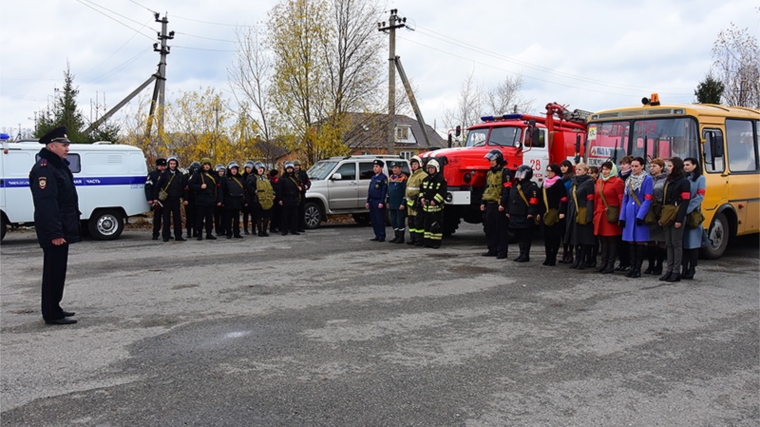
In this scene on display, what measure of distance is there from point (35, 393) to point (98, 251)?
869 centimetres

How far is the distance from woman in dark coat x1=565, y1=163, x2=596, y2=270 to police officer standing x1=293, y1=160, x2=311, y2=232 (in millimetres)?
8124

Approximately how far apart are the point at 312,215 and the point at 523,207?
8.27 metres

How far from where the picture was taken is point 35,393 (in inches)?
175

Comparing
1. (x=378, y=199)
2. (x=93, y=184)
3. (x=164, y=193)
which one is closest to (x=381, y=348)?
(x=378, y=199)

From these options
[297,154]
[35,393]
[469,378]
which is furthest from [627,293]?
[297,154]

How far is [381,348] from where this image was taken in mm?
5539

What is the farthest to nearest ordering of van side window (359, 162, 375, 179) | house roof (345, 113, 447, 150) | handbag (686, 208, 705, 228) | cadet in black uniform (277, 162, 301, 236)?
house roof (345, 113, 447, 150) → van side window (359, 162, 375, 179) → cadet in black uniform (277, 162, 301, 236) → handbag (686, 208, 705, 228)

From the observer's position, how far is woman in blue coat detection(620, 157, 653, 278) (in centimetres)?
906

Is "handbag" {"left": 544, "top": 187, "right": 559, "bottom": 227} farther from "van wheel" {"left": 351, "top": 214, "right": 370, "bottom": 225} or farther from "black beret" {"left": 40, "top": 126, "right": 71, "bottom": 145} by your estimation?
"van wheel" {"left": 351, "top": 214, "right": 370, "bottom": 225}

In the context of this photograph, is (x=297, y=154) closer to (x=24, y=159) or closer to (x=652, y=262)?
(x=24, y=159)

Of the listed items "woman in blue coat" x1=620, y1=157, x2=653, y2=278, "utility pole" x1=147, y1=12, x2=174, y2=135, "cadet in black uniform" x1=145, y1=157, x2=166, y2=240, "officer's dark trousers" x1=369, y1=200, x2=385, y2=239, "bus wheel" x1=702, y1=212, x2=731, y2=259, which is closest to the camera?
"woman in blue coat" x1=620, y1=157, x2=653, y2=278

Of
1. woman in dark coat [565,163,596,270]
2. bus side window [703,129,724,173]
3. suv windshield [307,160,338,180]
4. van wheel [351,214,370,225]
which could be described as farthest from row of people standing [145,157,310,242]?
bus side window [703,129,724,173]

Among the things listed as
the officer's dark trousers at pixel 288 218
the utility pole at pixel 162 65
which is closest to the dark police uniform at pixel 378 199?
the officer's dark trousers at pixel 288 218

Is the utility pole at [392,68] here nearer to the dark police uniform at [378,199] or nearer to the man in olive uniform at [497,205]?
the dark police uniform at [378,199]
